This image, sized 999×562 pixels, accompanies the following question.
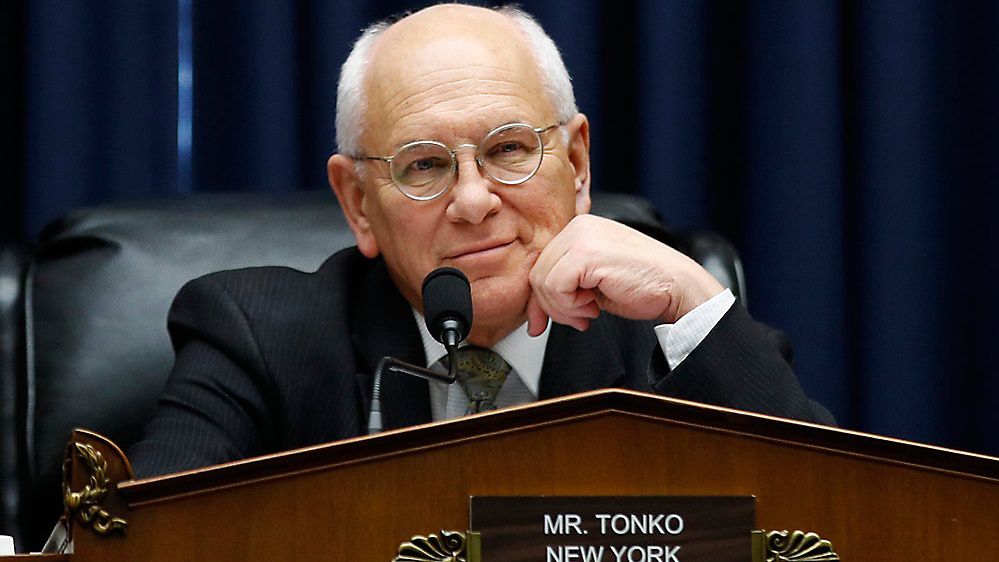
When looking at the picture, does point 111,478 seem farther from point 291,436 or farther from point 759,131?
point 759,131

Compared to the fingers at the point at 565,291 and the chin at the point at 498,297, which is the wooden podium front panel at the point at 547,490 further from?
the chin at the point at 498,297

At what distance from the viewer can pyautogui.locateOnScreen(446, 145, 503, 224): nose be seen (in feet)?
5.45

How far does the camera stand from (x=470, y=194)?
1664mm

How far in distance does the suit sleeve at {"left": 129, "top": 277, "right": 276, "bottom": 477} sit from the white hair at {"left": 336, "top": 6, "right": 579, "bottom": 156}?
279mm

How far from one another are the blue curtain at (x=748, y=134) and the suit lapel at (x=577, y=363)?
2.48ft

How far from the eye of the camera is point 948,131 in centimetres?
257

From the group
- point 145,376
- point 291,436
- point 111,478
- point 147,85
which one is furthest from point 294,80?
point 111,478

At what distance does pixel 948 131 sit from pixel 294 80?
124 centimetres

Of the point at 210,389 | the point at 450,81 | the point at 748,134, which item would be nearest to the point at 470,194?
the point at 450,81

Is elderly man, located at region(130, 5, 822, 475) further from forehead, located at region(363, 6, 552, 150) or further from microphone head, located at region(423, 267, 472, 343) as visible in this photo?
microphone head, located at region(423, 267, 472, 343)

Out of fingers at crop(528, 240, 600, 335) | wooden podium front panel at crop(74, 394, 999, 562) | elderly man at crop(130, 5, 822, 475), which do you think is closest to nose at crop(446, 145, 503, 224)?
elderly man at crop(130, 5, 822, 475)

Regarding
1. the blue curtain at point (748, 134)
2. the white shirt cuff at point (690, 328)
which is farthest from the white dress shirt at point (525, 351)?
the blue curtain at point (748, 134)

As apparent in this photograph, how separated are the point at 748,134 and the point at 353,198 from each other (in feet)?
3.16

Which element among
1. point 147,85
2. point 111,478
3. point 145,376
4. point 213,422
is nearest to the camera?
point 111,478
